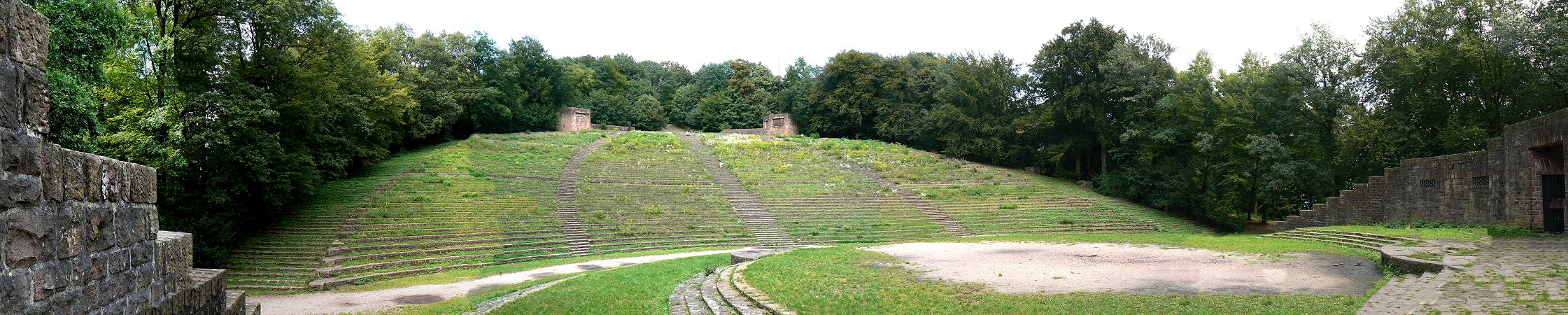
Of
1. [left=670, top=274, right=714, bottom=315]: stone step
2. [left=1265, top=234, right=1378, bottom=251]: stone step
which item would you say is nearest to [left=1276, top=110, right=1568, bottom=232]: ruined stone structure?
→ [left=1265, top=234, right=1378, bottom=251]: stone step

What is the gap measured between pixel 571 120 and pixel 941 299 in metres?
54.2

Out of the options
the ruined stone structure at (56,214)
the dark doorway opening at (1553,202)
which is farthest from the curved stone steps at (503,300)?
the dark doorway opening at (1553,202)

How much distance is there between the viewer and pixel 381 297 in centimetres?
1470

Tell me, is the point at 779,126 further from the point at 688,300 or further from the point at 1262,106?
the point at 688,300

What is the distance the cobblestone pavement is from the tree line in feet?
48.9

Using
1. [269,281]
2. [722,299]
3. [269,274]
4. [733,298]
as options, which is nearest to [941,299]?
[733,298]

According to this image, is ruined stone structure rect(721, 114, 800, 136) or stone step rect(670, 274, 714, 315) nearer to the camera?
stone step rect(670, 274, 714, 315)

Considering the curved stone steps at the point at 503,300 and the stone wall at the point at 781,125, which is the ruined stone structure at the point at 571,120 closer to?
the stone wall at the point at 781,125

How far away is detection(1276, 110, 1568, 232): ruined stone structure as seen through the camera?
648 inches

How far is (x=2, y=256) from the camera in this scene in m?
2.69

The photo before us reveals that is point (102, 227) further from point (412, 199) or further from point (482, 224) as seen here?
point (412, 199)

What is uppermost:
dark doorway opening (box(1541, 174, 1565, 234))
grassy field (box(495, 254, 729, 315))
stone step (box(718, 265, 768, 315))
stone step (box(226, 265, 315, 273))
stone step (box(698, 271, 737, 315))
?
dark doorway opening (box(1541, 174, 1565, 234))

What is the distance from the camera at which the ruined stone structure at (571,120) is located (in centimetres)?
6066

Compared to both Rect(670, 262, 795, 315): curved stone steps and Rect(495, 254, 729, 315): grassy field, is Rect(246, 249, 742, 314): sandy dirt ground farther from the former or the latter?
Rect(670, 262, 795, 315): curved stone steps
